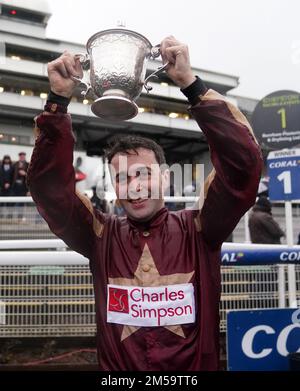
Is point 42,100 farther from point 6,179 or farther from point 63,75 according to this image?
point 63,75

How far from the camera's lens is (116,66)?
160cm

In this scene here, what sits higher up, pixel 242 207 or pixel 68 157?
pixel 68 157

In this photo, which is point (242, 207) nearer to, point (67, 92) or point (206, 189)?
point (206, 189)

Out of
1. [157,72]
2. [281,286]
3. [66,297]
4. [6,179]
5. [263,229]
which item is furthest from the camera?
[6,179]

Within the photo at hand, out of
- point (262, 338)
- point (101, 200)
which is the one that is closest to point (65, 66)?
point (262, 338)

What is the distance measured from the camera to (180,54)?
1445 mm

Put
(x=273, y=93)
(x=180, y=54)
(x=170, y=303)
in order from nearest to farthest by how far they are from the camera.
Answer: (x=180, y=54) → (x=170, y=303) → (x=273, y=93)

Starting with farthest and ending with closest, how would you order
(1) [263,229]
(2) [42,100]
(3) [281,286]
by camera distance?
(2) [42,100], (1) [263,229], (3) [281,286]

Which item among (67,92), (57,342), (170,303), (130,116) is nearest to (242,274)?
(57,342)

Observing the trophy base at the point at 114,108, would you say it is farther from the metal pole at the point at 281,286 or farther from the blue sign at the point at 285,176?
the blue sign at the point at 285,176

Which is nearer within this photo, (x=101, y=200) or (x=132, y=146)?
(x=132, y=146)

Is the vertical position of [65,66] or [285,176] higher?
[65,66]

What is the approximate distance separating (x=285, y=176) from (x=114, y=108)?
7.25 ft
